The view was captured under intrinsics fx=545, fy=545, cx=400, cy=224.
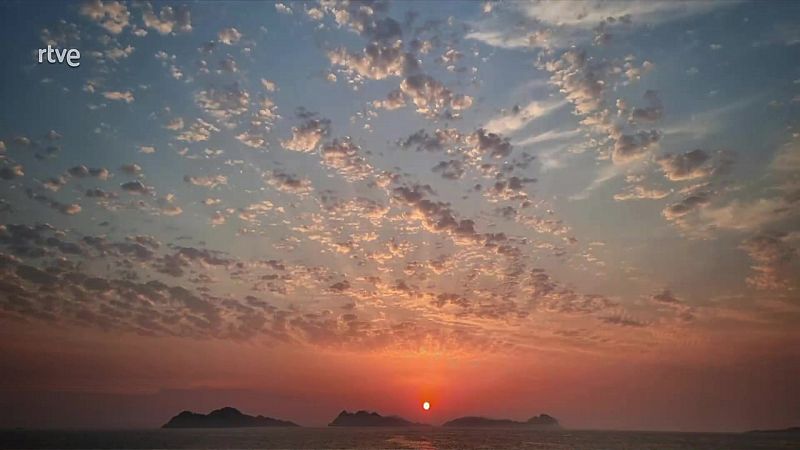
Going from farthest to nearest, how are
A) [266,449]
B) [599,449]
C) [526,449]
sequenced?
[599,449]
[526,449]
[266,449]

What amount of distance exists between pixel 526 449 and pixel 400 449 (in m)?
36.0

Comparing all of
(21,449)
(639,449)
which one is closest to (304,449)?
(21,449)

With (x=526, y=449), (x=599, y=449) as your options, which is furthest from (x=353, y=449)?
(x=599, y=449)

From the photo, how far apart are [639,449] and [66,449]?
166m

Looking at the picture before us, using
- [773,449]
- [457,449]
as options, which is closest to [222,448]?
[457,449]

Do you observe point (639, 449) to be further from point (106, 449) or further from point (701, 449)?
point (106, 449)

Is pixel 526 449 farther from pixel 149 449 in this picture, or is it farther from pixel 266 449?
pixel 149 449

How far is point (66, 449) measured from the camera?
14812 cm

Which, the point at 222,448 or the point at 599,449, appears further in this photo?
the point at 599,449

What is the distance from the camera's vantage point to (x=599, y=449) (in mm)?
167375

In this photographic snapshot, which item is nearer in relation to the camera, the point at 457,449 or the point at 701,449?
the point at 457,449

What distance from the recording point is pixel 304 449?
150 metres

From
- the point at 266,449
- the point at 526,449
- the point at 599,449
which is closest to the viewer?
the point at 266,449

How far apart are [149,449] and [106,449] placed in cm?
1099
